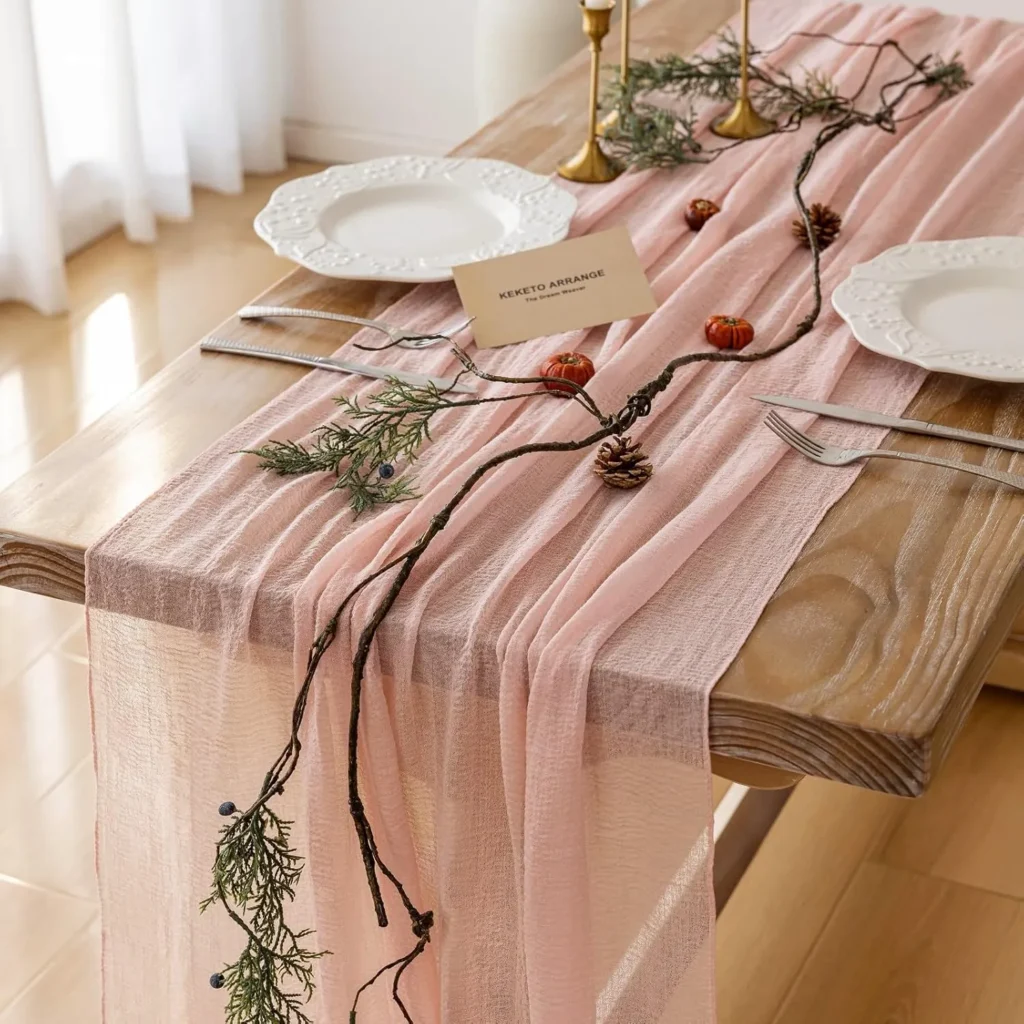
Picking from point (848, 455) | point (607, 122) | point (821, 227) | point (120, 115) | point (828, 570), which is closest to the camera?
point (828, 570)

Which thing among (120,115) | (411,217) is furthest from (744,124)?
(120,115)

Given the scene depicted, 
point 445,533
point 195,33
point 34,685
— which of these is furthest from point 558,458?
point 195,33

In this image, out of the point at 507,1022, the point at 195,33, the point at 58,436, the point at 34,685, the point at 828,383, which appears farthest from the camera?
the point at 195,33

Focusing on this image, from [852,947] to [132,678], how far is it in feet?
3.18

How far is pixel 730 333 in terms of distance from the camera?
1336 millimetres

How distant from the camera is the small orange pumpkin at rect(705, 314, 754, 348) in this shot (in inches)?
52.6

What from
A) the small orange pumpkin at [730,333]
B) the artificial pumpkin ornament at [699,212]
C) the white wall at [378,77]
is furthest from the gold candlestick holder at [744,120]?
the white wall at [378,77]

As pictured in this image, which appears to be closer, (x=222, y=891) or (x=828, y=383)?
(x=222, y=891)

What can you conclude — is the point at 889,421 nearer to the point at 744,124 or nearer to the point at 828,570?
the point at 828,570

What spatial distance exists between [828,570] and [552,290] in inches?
17.7

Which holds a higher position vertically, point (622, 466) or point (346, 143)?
point (622, 466)

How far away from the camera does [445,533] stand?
3.56 feet

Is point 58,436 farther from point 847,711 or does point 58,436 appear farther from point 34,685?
point 847,711

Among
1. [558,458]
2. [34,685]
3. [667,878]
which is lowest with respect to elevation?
[34,685]
